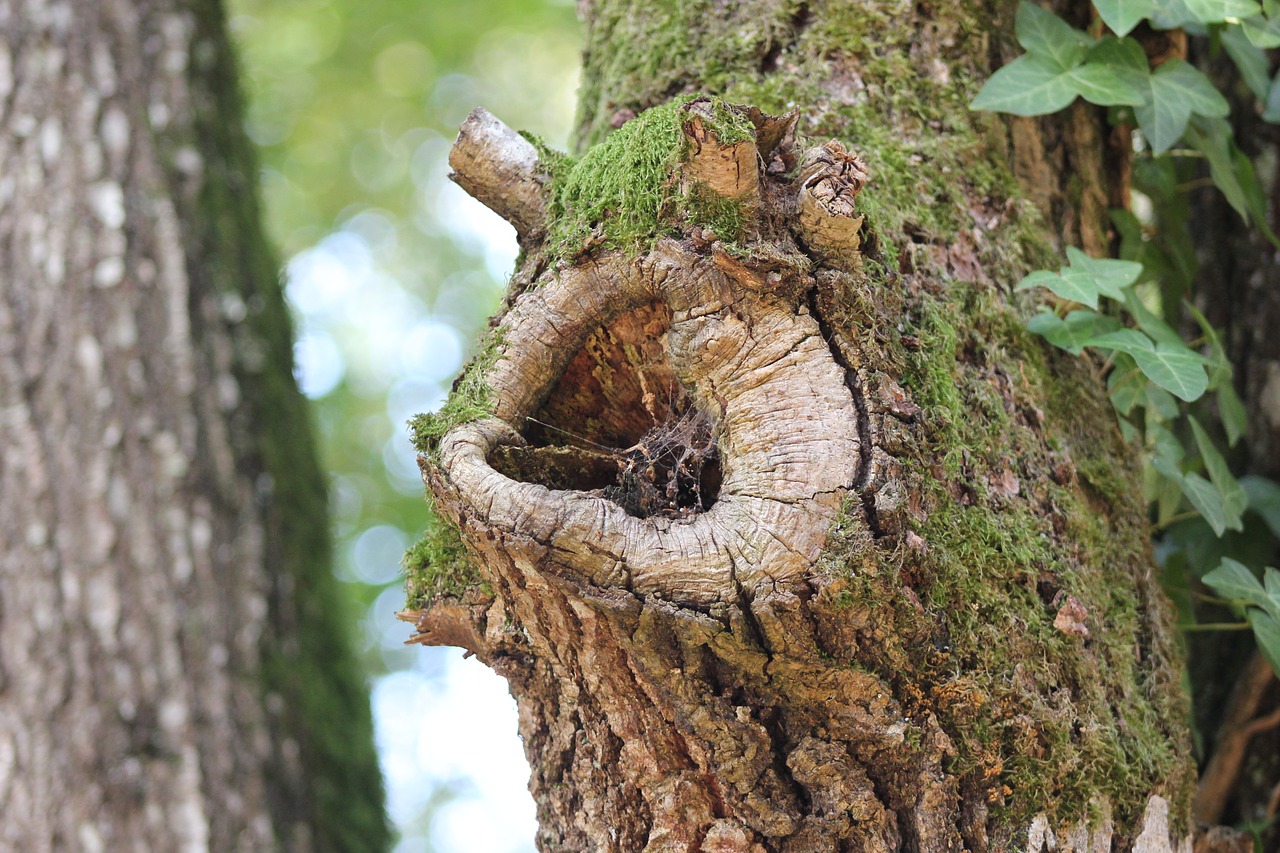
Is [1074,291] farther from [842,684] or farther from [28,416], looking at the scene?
[28,416]

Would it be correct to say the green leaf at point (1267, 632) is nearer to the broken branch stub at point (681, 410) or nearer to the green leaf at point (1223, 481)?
the green leaf at point (1223, 481)

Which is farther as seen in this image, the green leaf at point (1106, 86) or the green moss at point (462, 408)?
the green leaf at point (1106, 86)

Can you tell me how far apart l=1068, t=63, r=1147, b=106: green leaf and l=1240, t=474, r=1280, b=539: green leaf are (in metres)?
0.88

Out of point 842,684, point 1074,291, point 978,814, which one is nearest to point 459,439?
point 842,684

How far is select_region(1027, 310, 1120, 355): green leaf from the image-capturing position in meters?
1.48

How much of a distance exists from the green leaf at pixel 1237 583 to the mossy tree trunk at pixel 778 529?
0.11 m

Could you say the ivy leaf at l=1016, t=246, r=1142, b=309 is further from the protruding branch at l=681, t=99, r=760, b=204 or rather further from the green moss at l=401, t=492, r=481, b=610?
the green moss at l=401, t=492, r=481, b=610

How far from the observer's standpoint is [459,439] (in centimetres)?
118

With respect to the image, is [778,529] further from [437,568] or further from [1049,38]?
[1049,38]

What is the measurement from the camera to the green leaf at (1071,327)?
148 centimetres

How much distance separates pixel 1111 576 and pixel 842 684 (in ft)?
2.06

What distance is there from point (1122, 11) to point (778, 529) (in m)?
1.10

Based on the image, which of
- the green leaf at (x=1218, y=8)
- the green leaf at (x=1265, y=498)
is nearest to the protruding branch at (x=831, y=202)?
the green leaf at (x=1218, y=8)

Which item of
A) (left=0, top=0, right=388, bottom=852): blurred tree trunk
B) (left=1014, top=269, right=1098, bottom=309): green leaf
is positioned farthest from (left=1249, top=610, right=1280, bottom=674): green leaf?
(left=0, top=0, right=388, bottom=852): blurred tree trunk
